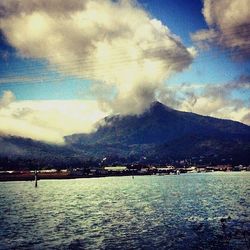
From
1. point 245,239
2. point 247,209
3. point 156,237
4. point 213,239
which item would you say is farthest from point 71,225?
point 247,209

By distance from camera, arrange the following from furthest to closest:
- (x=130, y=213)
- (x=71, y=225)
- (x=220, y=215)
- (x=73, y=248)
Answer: (x=130, y=213) < (x=220, y=215) < (x=71, y=225) < (x=73, y=248)

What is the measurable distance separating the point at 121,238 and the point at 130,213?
92.4ft

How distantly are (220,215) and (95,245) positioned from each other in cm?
3599

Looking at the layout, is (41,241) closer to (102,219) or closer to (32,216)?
(102,219)

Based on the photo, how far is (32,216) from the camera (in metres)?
78.6

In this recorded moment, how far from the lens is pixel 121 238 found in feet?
174

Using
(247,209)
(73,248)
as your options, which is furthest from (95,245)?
(247,209)

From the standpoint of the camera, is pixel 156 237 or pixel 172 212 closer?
pixel 156 237

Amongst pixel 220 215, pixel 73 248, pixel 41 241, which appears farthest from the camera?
pixel 220 215

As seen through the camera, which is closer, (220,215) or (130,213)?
(220,215)

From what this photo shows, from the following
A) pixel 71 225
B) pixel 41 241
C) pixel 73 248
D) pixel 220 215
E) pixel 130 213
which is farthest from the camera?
pixel 130 213

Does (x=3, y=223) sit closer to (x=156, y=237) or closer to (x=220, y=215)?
(x=156, y=237)

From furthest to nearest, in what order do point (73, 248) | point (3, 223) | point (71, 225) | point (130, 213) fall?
point (130, 213) → point (3, 223) → point (71, 225) → point (73, 248)

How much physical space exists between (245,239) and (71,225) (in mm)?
30190
